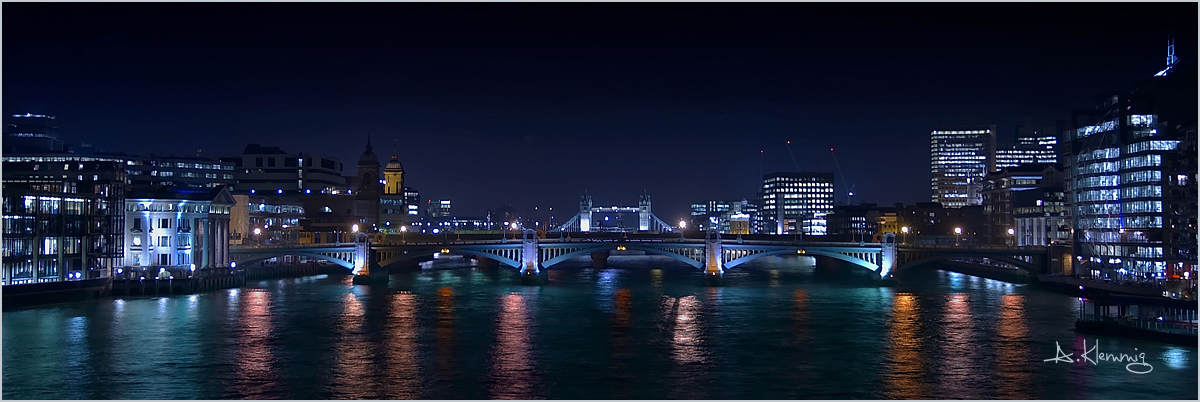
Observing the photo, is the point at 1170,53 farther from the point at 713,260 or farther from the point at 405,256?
the point at 405,256

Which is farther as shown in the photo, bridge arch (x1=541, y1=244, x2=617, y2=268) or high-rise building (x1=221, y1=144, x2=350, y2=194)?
high-rise building (x1=221, y1=144, x2=350, y2=194)

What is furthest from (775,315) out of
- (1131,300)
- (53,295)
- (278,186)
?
(278,186)

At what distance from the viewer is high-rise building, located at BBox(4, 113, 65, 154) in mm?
175000

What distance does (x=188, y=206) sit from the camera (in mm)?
102000

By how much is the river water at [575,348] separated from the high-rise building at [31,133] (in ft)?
339

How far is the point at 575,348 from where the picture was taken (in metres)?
59.4

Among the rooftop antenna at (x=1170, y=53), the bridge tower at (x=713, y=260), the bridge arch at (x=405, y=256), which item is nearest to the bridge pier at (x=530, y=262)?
the bridge arch at (x=405, y=256)

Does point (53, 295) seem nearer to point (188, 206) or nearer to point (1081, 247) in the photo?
point (188, 206)

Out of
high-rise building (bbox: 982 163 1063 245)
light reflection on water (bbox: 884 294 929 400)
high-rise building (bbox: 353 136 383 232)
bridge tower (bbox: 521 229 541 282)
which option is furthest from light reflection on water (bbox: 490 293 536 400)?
high-rise building (bbox: 353 136 383 232)

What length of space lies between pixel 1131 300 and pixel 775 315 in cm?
2226

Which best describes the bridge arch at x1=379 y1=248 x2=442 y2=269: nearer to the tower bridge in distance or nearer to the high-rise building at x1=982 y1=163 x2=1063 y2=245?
the tower bridge in distance

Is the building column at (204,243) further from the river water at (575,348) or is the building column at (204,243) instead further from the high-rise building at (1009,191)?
the high-rise building at (1009,191)
